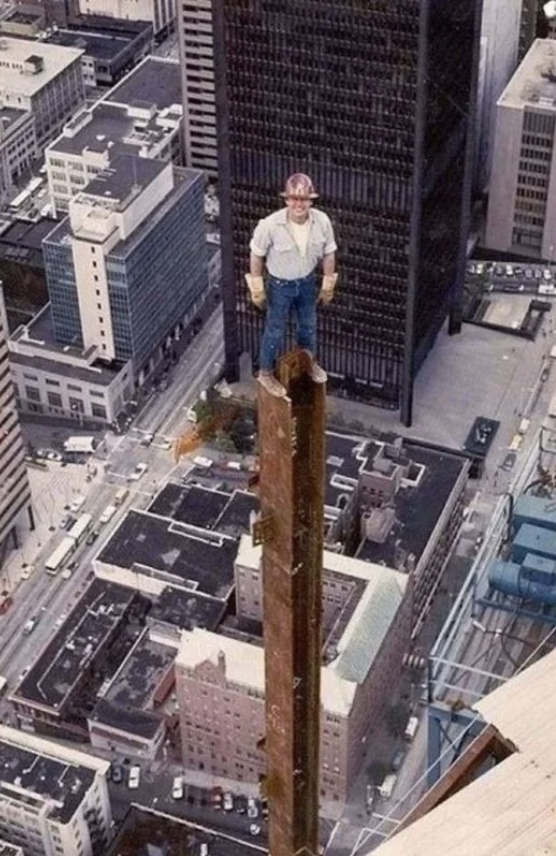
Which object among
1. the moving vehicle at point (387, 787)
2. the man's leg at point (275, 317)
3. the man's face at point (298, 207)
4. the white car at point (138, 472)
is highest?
the man's face at point (298, 207)

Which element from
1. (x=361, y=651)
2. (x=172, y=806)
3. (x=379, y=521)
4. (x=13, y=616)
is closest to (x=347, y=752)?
(x=361, y=651)

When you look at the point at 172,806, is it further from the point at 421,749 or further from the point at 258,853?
the point at 421,749

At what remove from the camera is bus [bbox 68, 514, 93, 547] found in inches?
5458

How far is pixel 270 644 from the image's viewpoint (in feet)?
119

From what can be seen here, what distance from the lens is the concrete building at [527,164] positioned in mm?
166250

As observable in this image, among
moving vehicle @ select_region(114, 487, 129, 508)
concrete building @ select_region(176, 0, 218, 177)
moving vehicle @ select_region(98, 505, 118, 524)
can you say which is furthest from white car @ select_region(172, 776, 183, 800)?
concrete building @ select_region(176, 0, 218, 177)

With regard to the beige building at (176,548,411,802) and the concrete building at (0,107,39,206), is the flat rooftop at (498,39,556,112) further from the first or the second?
the beige building at (176,548,411,802)

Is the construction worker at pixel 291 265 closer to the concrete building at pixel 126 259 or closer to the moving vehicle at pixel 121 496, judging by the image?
the moving vehicle at pixel 121 496

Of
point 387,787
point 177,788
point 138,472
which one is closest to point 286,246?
point 387,787

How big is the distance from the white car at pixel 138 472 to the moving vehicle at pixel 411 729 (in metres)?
43.8

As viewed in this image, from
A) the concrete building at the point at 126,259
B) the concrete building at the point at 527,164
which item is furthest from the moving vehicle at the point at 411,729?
the concrete building at the point at 527,164

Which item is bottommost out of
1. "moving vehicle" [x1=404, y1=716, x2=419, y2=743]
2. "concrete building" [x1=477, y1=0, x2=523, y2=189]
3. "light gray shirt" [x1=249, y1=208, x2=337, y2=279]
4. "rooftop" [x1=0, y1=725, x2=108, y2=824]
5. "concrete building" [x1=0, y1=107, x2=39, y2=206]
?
"moving vehicle" [x1=404, y1=716, x2=419, y2=743]

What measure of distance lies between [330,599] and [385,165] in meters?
43.1

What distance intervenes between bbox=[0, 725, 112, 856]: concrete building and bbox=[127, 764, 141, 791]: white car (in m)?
6.65
